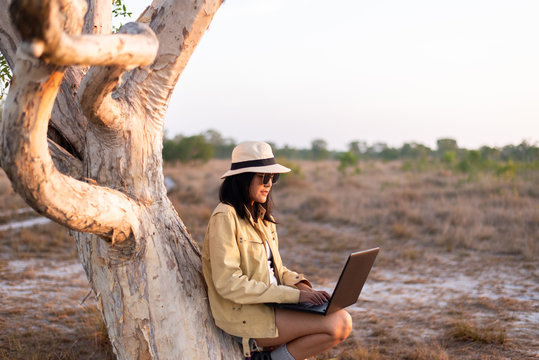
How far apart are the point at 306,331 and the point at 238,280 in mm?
538

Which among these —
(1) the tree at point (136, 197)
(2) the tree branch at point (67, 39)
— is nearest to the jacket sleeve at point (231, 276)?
(1) the tree at point (136, 197)

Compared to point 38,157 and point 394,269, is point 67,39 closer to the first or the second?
point 38,157

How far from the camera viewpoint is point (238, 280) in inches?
99.2

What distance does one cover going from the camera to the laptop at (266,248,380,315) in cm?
254

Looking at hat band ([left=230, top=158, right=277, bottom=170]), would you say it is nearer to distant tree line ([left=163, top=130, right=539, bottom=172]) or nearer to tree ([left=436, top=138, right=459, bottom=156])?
distant tree line ([left=163, top=130, right=539, bottom=172])

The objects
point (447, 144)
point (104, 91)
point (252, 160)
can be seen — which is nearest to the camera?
point (104, 91)

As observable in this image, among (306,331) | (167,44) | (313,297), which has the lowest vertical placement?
(306,331)

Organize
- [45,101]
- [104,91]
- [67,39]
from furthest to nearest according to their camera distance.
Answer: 1. [104,91]
2. [45,101]
3. [67,39]

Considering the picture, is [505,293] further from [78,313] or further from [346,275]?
[78,313]

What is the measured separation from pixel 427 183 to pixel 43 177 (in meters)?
15.0

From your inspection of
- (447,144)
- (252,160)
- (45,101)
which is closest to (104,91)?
(45,101)

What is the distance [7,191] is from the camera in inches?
563

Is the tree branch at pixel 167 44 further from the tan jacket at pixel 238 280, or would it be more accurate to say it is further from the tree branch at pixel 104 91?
the tan jacket at pixel 238 280

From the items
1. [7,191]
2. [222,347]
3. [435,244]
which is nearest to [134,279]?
[222,347]
